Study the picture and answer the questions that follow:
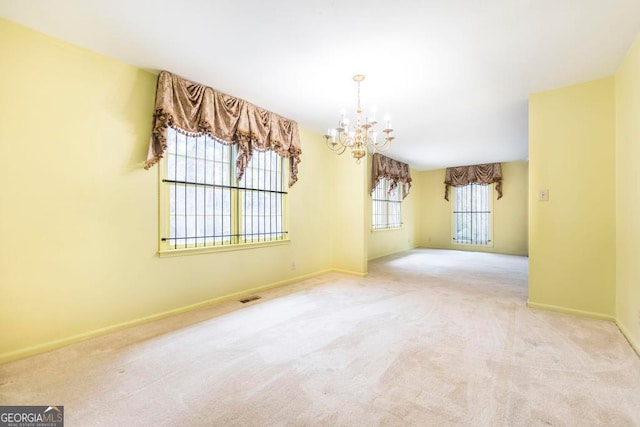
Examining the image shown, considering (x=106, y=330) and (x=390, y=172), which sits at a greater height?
(x=390, y=172)

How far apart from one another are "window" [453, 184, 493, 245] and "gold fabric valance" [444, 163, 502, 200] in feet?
0.99

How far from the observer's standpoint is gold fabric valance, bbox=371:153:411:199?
641 cm

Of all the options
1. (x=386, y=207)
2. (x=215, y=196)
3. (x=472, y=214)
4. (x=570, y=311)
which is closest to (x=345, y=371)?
(x=215, y=196)

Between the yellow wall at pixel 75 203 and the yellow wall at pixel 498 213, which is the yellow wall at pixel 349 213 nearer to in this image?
the yellow wall at pixel 75 203

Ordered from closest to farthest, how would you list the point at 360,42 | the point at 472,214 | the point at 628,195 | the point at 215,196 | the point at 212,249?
the point at 360,42 < the point at 628,195 < the point at 212,249 < the point at 215,196 < the point at 472,214

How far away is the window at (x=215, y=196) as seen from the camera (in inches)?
117

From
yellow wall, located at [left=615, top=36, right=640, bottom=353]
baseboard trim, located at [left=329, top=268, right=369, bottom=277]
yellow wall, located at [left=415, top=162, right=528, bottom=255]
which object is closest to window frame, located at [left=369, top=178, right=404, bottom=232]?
yellow wall, located at [left=415, top=162, right=528, bottom=255]

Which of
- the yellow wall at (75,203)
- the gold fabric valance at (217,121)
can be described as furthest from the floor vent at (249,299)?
the gold fabric valance at (217,121)

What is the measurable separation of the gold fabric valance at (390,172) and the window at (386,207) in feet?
0.70

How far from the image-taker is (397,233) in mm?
7867

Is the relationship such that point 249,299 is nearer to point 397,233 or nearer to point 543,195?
point 543,195

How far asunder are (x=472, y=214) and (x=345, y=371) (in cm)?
797

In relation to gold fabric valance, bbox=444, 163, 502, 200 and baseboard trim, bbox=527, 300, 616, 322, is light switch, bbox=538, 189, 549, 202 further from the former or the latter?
gold fabric valance, bbox=444, 163, 502, 200

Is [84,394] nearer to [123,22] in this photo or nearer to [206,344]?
[206,344]
